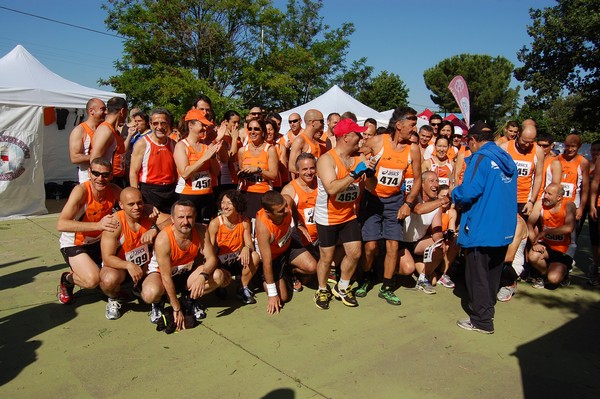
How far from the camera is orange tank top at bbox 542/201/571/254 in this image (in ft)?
16.7

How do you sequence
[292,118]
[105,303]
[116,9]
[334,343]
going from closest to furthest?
[334,343] → [105,303] → [292,118] → [116,9]

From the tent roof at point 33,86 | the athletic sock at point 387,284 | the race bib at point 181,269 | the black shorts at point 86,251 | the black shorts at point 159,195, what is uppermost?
the tent roof at point 33,86

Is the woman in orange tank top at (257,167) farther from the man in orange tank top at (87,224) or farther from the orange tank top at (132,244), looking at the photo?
the man in orange tank top at (87,224)

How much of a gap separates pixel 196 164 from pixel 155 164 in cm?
49

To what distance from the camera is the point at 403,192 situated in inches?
191

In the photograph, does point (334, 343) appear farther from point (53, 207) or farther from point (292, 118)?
point (53, 207)

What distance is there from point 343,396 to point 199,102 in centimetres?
429

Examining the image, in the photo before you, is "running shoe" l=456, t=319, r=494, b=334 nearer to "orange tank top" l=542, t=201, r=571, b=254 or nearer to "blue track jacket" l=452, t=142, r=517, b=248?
"blue track jacket" l=452, t=142, r=517, b=248

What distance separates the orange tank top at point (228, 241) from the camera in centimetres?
429

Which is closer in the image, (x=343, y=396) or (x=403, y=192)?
(x=343, y=396)

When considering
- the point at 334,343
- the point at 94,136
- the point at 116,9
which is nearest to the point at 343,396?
the point at 334,343

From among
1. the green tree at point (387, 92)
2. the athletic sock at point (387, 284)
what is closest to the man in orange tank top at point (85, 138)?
the athletic sock at point (387, 284)

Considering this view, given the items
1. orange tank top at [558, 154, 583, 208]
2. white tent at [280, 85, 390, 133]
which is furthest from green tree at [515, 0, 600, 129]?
orange tank top at [558, 154, 583, 208]

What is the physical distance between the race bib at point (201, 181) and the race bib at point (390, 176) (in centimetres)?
186
